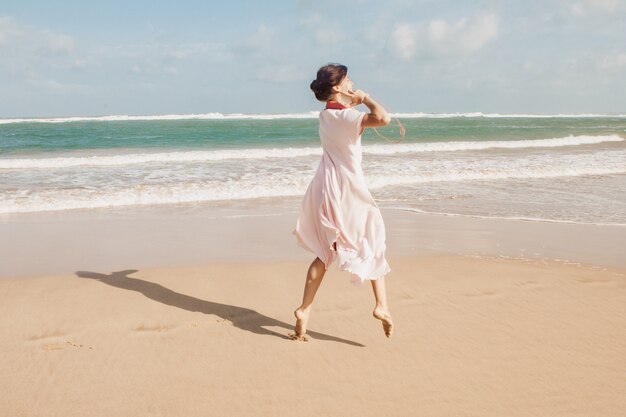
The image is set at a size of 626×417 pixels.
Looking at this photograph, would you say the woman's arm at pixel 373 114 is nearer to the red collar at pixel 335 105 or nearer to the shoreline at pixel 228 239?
the red collar at pixel 335 105

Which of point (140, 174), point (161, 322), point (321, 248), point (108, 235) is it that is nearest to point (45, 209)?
point (108, 235)

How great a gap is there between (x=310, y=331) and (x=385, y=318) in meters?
0.61

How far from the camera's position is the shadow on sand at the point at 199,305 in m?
3.83

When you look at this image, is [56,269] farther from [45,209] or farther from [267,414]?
[45,209]

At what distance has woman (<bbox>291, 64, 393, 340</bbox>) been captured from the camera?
11.0 feet

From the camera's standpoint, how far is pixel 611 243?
20.3ft

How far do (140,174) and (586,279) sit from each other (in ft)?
38.0

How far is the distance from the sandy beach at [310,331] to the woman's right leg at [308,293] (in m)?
0.12

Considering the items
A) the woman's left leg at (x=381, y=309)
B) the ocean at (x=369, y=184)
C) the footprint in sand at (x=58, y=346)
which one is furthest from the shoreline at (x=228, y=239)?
the woman's left leg at (x=381, y=309)

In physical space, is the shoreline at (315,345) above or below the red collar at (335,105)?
below

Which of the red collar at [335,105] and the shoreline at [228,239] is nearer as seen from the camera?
the red collar at [335,105]

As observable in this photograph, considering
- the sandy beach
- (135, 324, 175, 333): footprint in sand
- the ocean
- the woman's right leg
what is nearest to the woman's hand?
the woman's right leg

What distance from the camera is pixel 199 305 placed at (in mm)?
4309

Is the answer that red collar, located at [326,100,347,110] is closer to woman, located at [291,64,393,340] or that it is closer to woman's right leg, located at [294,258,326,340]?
woman, located at [291,64,393,340]
